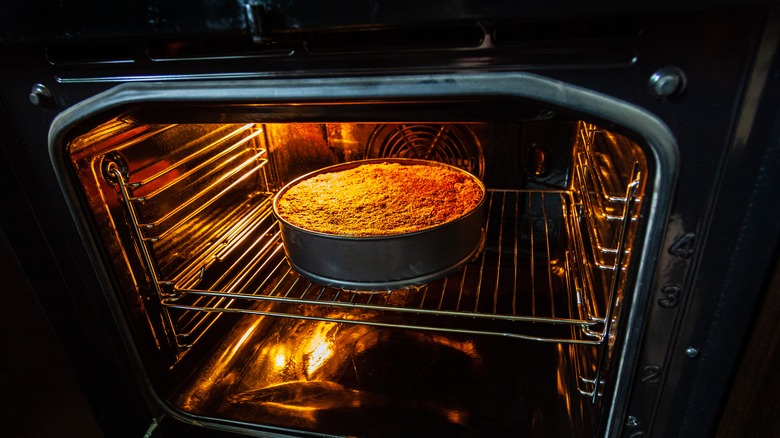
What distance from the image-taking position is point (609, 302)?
86 centimetres

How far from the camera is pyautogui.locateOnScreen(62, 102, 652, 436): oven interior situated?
0.98 meters

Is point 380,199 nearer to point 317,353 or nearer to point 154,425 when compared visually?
point 317,353

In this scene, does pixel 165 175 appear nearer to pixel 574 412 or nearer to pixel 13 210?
pixel 13 210

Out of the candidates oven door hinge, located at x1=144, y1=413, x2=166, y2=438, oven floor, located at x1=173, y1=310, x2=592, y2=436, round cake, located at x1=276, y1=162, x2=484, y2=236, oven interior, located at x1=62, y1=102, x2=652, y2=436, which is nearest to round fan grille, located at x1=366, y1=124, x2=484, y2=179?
oven interior, located at x1=62, y1=102, x2=652, y2=436

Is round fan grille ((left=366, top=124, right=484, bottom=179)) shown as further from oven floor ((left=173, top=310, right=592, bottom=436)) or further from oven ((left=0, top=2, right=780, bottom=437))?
oven floor ((left=173, top=310, right=592, bottom=436))

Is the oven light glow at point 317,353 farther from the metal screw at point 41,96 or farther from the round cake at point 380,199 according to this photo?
the metal screw at point 41,96

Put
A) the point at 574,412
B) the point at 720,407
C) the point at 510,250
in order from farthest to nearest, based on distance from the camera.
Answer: the point at 510,250
the point at 574,412
the point at 720,407

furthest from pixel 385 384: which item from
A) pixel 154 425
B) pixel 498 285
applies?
pixel 154 425

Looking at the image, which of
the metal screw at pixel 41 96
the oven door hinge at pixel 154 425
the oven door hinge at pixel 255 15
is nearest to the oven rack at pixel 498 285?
the oven door hinge at pixel 154 425

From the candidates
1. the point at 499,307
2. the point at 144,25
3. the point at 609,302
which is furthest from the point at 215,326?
the point at 609,302

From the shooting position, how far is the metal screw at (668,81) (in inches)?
23.1

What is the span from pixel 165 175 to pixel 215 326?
0.49 m

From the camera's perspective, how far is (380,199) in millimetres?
1219

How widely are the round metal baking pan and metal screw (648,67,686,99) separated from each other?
51 centimetres
